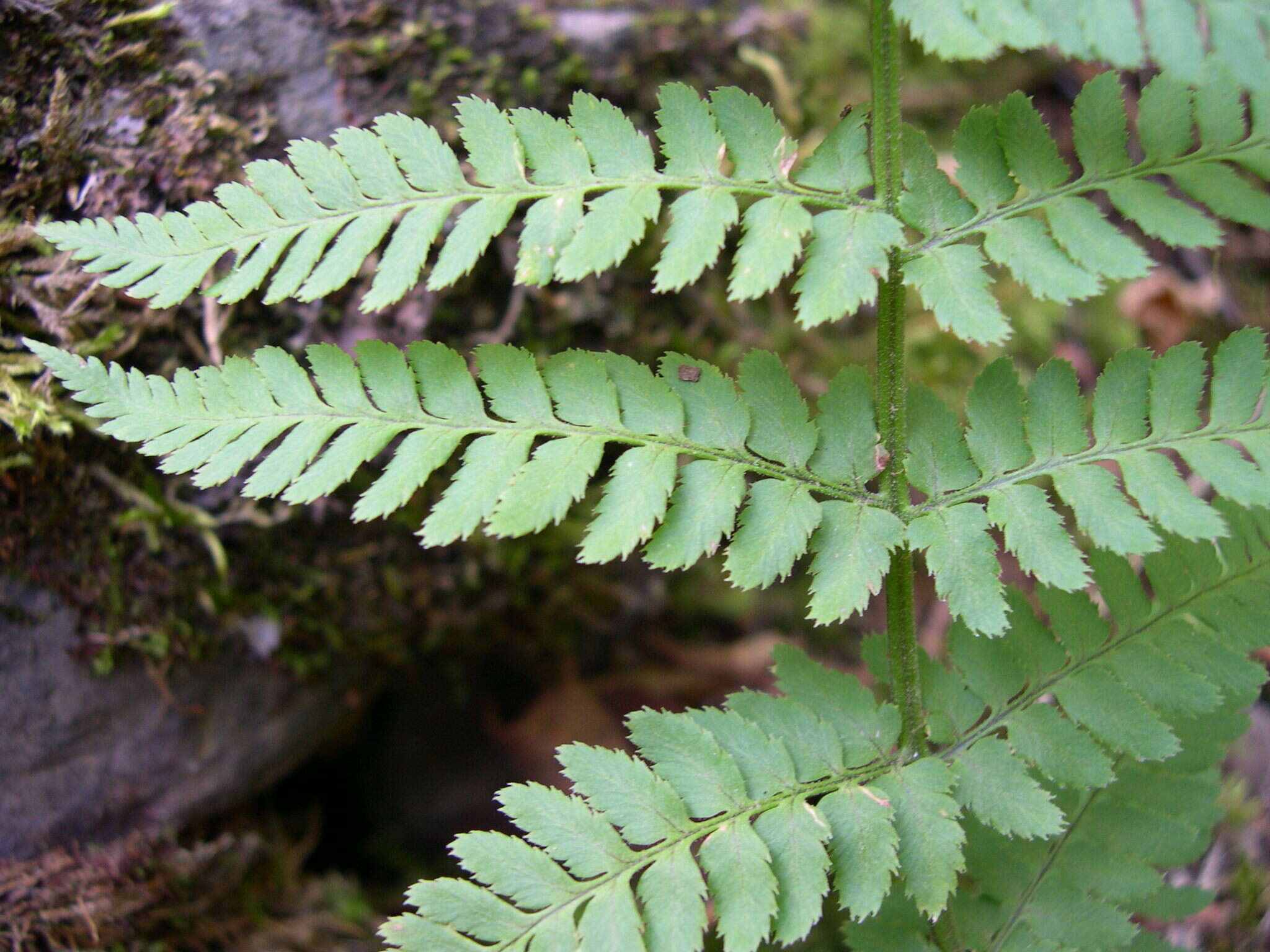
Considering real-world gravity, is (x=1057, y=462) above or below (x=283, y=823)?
above

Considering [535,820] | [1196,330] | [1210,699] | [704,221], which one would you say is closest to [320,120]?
[704,221]

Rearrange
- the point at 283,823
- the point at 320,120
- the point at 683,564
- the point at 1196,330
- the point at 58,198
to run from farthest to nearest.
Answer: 1. the point at 1196,330
2. the point at 283,823
3. the point at 320,120
4. the point at 58,198
5. the point at 683,564

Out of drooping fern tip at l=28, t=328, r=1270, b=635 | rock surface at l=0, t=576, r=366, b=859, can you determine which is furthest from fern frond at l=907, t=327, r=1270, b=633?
rock surface at l=0, t=576, r=366, b=859

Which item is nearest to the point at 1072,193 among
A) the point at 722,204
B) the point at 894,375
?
the point at 894,375

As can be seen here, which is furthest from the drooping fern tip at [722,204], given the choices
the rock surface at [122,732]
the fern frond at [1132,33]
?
the rock surface at [122,732]

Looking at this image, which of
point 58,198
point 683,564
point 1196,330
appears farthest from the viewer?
point 1196,330

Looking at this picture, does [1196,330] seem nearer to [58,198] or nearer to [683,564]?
[683,564]
